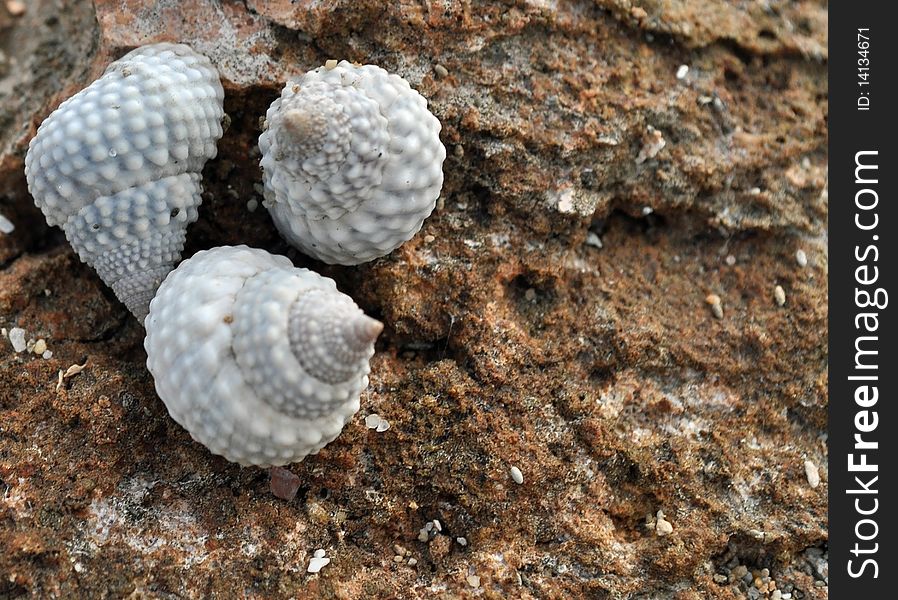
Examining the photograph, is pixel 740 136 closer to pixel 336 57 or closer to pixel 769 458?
pixel 769 458

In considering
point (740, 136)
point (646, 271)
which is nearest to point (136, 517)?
point (646, 271)

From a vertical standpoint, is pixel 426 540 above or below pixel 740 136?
below

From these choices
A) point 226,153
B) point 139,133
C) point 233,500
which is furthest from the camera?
point 226,153

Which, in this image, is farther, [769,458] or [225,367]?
[769,458]

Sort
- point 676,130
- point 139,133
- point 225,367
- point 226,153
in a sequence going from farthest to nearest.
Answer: point 676,130
point 226,153
point 139,133
point 225,367

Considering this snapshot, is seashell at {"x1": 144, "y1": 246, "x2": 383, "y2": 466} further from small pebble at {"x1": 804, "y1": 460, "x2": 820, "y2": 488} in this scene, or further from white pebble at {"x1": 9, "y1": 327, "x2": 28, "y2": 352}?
small pebble at {"x1": 804, "y1": 460, "x2": 820, "y2": 488}

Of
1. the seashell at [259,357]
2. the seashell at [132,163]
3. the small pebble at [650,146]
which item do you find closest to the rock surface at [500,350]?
the small pebble at [650,146]

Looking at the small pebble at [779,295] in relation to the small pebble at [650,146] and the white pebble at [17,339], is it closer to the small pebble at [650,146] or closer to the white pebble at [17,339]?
the small pebble at [650,146]
